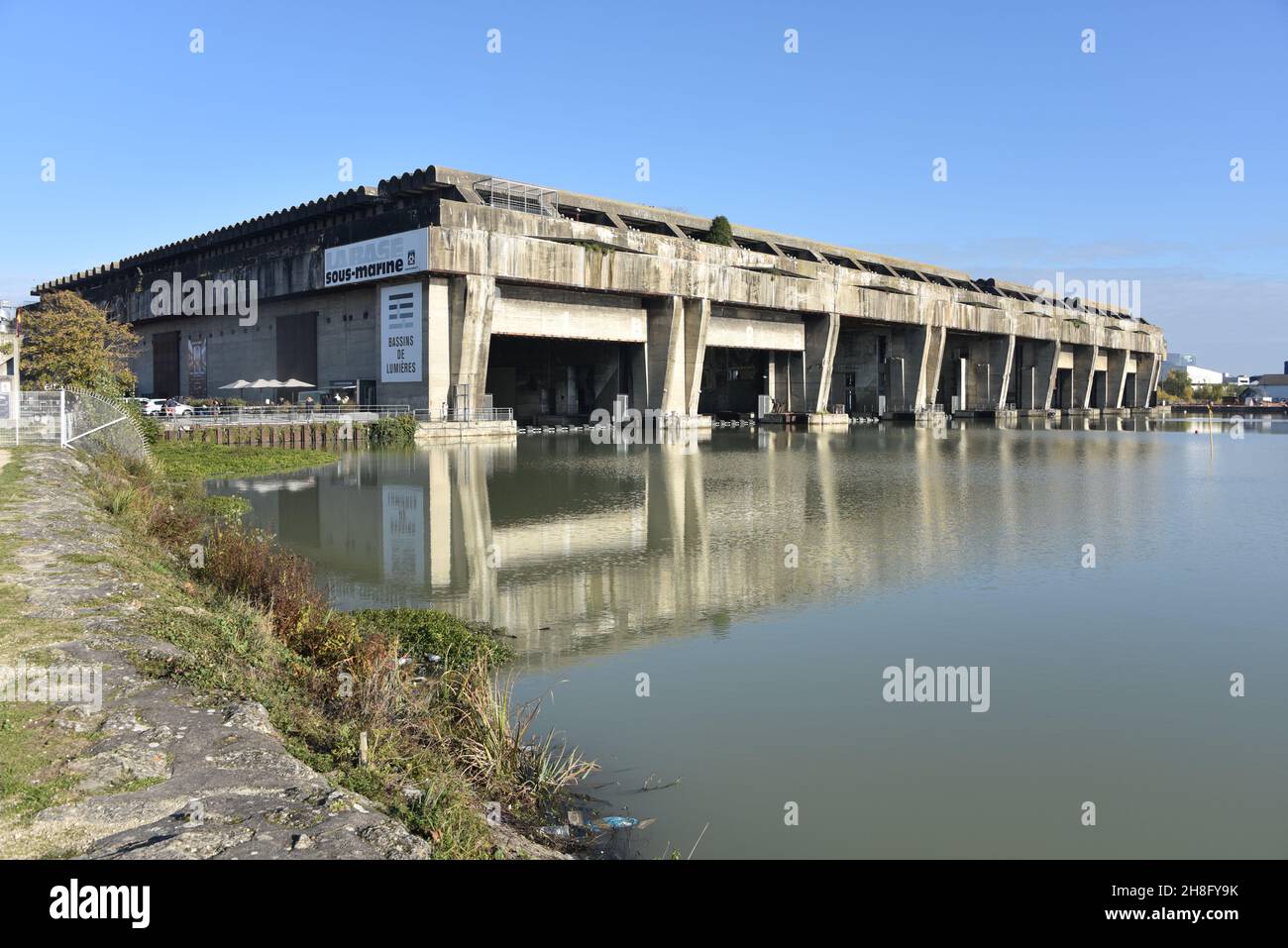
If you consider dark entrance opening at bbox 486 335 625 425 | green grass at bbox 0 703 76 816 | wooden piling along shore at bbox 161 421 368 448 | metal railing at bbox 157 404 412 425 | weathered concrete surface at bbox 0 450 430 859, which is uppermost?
dark entrance opening at bbox 486 335 625 425

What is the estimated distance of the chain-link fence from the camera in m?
29.7

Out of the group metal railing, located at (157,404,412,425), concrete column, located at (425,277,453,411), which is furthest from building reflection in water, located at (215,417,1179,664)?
concrete column, located at (425,277,453,411)

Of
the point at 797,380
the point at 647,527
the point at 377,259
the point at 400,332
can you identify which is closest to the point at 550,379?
the point at 400,332

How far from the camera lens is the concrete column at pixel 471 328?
186ft

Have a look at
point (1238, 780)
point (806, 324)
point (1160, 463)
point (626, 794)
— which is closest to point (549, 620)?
point (626, 794)

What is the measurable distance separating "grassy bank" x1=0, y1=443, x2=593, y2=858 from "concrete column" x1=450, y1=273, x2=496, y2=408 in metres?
42.1

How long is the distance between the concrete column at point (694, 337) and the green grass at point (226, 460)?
105 feet

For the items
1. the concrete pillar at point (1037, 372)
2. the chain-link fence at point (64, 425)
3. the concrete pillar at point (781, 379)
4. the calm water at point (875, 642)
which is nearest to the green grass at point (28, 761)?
the calm water at point (875, 642)

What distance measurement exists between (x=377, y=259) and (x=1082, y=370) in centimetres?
10246

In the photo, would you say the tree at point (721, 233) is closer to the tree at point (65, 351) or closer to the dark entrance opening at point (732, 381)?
the dark entrance opening at point (732, 381)

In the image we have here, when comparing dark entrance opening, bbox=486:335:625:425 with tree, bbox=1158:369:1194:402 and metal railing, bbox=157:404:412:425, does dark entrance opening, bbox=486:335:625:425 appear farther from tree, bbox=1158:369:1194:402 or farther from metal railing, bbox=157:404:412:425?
tree, bbox=1158:369:1194:402

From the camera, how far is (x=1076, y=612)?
14.7 meters
